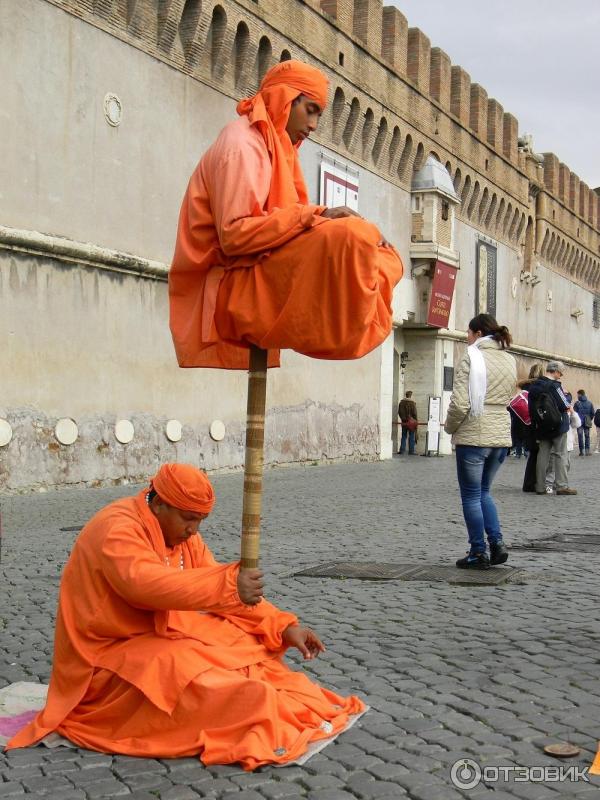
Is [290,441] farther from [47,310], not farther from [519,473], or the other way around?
[47,310]

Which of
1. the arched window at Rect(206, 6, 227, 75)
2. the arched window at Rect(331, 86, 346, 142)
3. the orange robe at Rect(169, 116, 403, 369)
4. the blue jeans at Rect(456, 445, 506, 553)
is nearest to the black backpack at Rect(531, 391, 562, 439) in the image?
the blue jeans at Rect(456, 445, 506, 553)

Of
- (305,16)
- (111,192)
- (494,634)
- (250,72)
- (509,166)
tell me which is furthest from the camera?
(509,166)

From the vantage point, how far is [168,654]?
383cm

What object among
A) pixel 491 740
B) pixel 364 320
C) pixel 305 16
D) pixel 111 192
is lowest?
pixel 491 740

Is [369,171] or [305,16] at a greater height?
[305,16]

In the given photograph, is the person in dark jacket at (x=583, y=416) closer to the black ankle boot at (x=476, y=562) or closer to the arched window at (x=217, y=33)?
the arched window at (x=217, y=33)

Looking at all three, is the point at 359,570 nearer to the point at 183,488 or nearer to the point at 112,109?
the point at 183,488

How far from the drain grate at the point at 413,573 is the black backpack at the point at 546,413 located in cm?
609

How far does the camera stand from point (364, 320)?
3.70 meters

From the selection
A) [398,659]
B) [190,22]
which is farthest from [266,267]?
[190,22]

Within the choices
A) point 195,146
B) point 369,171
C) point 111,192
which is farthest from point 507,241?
point 111,192

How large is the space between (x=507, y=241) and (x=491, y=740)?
100ft

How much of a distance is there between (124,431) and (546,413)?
5.52 metres

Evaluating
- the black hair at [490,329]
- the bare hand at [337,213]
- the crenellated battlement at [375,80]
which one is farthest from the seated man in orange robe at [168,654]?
the crenellated battlement at [375,80]
